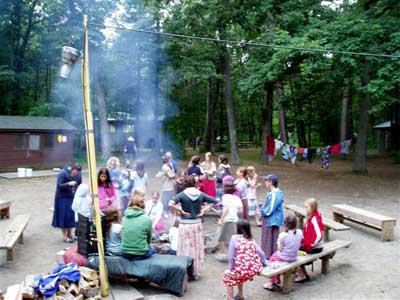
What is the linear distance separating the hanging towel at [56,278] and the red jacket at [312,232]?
321cm

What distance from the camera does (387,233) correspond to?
7.72 meters

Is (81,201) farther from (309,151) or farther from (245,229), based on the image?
(309,151)

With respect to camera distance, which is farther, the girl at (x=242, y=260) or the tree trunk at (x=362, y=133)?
the tree trunk at (x=362, y=133)

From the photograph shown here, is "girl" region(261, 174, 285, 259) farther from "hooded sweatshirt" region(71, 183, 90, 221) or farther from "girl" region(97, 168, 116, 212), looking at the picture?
"hooded sweatshirt" region(71, 183, 90, 221)

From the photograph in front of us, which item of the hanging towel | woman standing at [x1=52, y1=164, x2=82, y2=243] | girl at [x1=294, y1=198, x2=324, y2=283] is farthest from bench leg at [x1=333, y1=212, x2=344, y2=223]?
the hanging towel

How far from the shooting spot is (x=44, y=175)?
57.4 feet

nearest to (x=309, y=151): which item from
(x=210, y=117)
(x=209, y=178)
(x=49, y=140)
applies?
(x=209, y=178)

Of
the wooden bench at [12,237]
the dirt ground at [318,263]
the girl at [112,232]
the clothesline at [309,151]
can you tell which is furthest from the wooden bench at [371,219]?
the clothesline at [309,151]

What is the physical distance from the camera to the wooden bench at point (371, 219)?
7.69m

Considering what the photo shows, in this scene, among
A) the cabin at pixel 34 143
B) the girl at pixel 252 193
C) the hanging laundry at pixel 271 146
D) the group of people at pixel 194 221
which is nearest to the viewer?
the group of people at pixel 194 221

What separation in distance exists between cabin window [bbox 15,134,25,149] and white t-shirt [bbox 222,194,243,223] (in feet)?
54.8

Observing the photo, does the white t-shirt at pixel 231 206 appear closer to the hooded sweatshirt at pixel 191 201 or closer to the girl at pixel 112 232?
the hooded sweatshirt at pixel 191 201

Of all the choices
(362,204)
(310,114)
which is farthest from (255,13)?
(310,114)

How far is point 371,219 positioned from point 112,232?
533 cm
